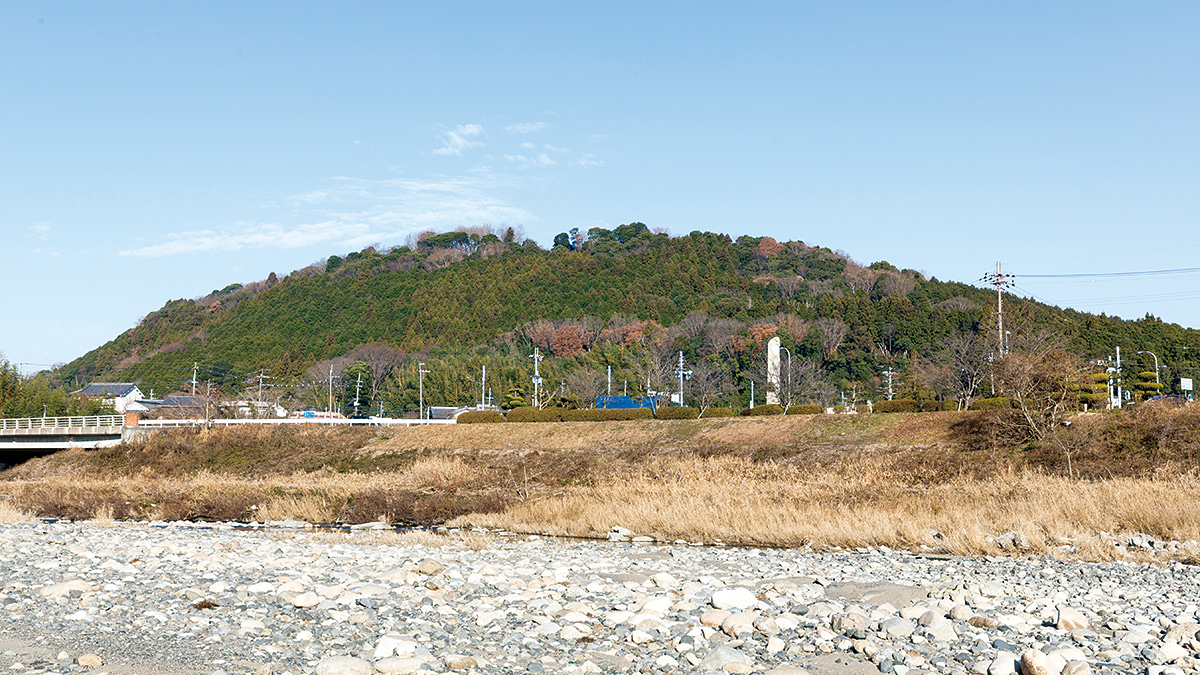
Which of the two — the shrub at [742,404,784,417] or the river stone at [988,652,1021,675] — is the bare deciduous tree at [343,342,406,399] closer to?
the shrub at [742,404,784,417]

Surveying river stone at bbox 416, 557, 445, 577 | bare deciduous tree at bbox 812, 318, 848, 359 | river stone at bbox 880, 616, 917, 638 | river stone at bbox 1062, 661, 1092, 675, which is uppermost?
bare deciduous tree at bbox 812, 318, 848, 359

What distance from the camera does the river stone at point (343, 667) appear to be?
23.3 ft

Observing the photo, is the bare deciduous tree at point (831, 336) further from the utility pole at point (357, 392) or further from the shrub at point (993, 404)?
the shrub at point (993, 404)

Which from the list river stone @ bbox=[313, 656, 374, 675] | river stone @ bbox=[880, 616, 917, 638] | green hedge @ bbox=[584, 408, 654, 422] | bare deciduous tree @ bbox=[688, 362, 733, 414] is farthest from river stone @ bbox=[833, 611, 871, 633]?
bare deciduous tree @ bbox=[688, 362, 733, 414]

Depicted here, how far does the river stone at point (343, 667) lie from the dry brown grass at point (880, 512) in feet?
38.7

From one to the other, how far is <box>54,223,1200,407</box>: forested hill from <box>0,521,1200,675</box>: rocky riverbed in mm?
58207

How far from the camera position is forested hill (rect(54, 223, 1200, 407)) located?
316 feet

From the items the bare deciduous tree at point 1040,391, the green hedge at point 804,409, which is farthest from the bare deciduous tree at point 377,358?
the bare deciduous tree at point 1040,391

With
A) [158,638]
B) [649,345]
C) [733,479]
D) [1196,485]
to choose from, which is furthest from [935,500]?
[649,345]

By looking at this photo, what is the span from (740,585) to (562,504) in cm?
1126

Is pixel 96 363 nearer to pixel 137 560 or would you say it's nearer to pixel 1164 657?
pixel 137 560

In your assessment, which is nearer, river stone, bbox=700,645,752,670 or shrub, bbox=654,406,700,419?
river stone, bbox=700,645,752,670

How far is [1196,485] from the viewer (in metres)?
20.2

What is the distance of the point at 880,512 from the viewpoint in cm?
1908
